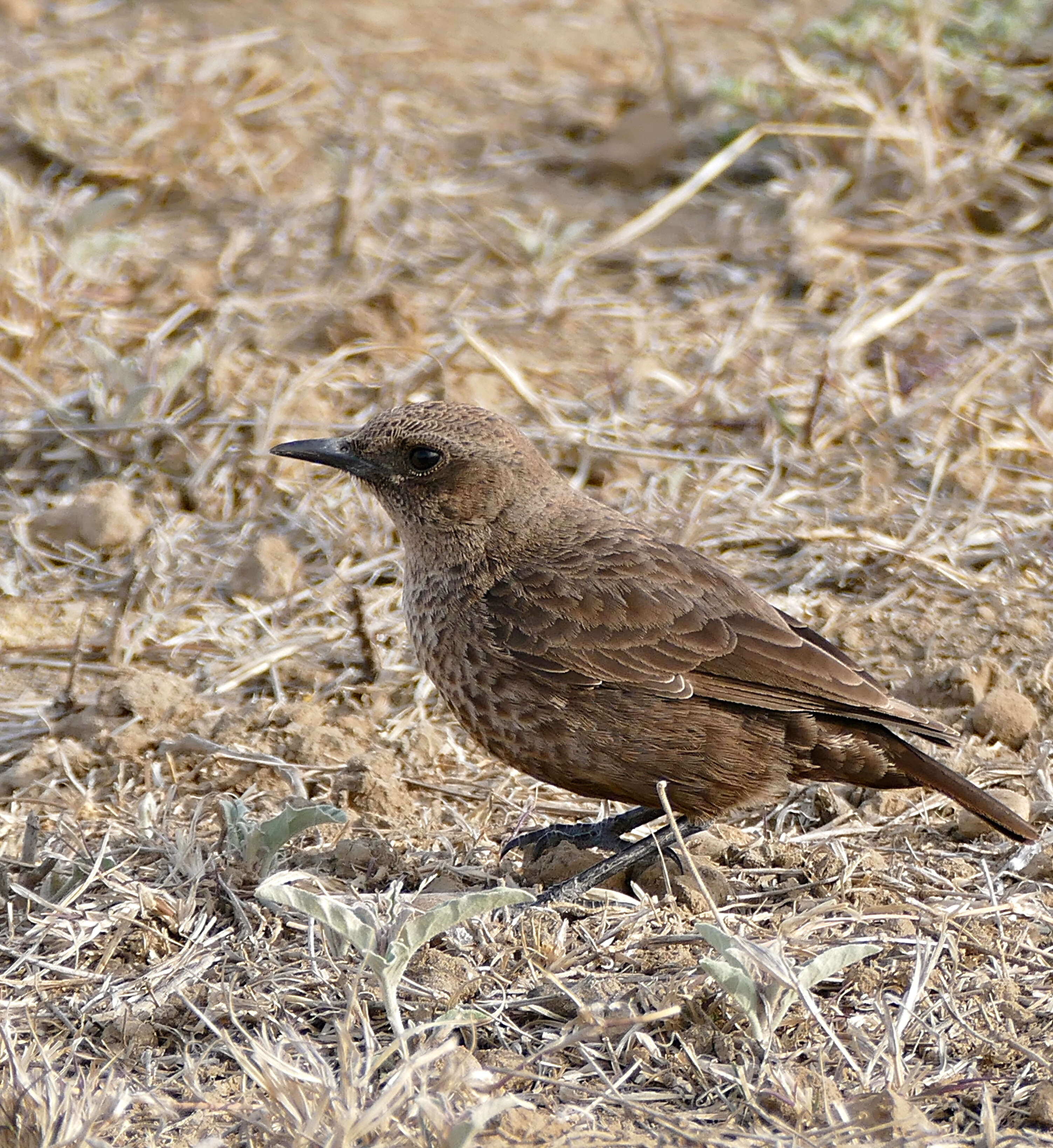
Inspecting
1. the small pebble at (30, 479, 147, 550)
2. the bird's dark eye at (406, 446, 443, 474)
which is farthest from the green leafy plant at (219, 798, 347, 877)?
the small pebble at (30, 479, 147, 550)

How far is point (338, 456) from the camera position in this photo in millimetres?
4543

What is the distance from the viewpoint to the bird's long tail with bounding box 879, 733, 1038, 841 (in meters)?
3.95

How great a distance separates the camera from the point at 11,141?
24.9 feet

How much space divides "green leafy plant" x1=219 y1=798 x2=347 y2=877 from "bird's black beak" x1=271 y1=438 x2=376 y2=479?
39.8 inches

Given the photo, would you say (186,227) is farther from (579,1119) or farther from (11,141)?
(579,1119)

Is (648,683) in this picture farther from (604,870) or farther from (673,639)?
(604,870)

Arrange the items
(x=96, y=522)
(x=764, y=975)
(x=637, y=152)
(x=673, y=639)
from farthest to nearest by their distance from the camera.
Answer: (x=637, y=152), (x=96, y=522), (x=673, y=639), (x=764, y=975)

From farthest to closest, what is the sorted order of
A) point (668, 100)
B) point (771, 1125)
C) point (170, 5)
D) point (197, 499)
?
point (170, 5), point (668, 100), point (197, 499), point (771, 1125)

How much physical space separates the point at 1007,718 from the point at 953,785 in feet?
2.41

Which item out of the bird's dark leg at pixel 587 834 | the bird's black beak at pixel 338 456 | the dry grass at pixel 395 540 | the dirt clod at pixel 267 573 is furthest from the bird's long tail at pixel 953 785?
the dirt clod at pixel 267 573

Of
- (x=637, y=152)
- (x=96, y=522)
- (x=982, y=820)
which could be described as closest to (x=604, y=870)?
(x=982, y=820)

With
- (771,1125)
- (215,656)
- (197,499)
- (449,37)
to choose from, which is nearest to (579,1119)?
(771,1125)

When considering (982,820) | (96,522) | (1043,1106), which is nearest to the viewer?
(1043,1106)

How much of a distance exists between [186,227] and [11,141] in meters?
1.09
